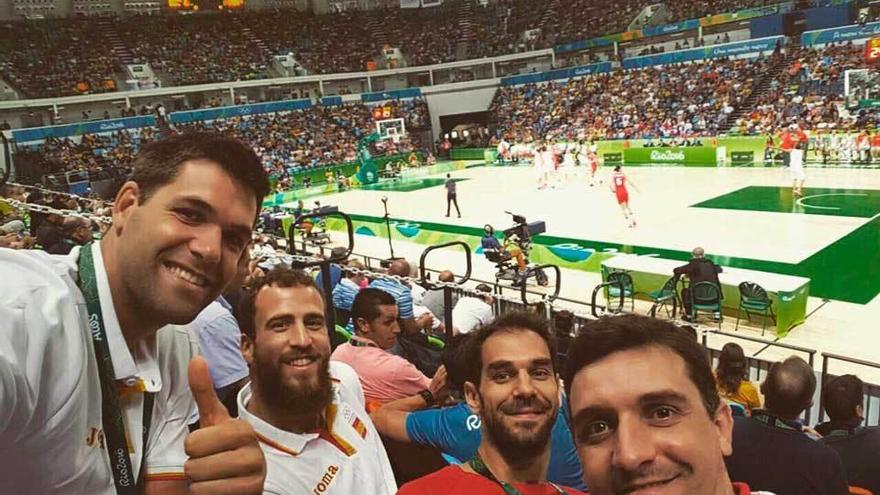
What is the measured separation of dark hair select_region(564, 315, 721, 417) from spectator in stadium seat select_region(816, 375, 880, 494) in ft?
7.97

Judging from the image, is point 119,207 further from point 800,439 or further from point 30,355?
point 800,439

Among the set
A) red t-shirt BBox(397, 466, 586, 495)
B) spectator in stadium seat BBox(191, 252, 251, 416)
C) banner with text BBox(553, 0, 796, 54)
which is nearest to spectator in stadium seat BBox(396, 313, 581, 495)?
red t-shirt BBox(397, 466, 586, 495)

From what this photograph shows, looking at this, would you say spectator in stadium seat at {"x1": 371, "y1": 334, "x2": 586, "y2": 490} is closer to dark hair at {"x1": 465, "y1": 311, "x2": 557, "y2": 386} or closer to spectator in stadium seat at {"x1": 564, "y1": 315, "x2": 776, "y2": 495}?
dark hair at {"x1": 465, "y1": 311, "x2": 557, "y2": 386}

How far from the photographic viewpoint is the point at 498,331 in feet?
9.04

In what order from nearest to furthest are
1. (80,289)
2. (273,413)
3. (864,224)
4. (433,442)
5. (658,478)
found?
1. (80,289)
2. (658,478)
3. (273,413)
4. (433,442)
5. (864,224)

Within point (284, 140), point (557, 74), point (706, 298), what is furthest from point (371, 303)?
point (557, 74)

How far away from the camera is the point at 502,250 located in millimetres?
12484

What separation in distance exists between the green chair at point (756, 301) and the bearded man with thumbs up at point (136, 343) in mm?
9261

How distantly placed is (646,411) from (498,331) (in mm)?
1178

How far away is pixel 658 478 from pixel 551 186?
24847 millimetres

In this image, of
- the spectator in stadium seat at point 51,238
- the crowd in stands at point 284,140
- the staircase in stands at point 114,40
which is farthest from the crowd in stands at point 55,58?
the spectator in stadium seat at point 51,238

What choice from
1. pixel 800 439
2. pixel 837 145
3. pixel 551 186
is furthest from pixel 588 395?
pixel 837 145

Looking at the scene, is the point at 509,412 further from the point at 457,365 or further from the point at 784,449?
the point at 784,449

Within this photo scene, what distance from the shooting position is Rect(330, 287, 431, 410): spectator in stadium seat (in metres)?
3.83
